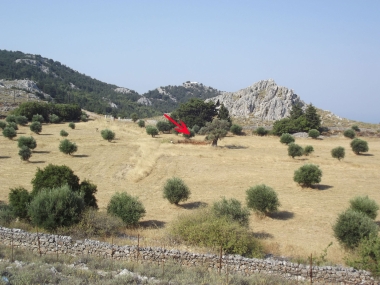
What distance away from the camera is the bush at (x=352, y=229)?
13398 mm

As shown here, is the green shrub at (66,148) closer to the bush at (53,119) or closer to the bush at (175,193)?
the bush at (175,193)

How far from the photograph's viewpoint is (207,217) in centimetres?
1417

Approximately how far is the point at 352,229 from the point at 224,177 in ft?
49.0

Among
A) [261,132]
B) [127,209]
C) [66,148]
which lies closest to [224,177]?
[127,209]

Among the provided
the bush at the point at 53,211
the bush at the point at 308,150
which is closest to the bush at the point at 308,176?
the bush at the point at 308,150

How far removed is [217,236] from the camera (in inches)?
488

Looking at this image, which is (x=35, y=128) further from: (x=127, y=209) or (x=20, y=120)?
(x=127, y=209)

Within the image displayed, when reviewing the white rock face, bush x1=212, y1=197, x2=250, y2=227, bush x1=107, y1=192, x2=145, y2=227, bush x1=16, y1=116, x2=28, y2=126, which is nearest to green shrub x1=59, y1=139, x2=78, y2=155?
bush x1=107, y1=192, x2=145, y2=227

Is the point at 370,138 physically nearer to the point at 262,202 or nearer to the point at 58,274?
the point at 262,202

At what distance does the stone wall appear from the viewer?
33.2 feet

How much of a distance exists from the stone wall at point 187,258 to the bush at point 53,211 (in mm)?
1548

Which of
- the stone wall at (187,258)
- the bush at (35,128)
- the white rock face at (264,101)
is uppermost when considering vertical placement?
the white rock face at (264,101)

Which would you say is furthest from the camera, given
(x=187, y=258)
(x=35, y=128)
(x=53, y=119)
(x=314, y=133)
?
(x=53, y=119)

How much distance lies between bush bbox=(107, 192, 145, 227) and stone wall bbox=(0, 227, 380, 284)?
449cm
